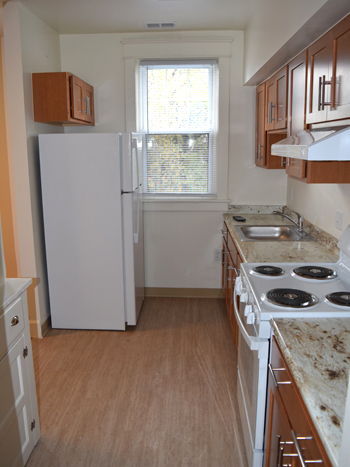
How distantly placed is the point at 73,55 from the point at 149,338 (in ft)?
9.29

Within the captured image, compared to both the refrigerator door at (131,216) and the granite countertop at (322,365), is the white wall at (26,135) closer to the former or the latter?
the refrigerator door at (131,216)

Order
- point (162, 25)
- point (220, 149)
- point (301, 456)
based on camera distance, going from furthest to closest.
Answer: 1. point (220, 149)
2. point (162, 25)
3. point (301, 456)

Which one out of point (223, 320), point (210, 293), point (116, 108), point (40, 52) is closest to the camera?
point (40, 52)

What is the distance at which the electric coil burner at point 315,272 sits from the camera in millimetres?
2170

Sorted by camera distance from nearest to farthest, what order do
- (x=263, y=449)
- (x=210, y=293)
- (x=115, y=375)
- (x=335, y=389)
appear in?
(x=335, y=389), (x=263, y=449), (x=115, y=375), (x=210, y=293)

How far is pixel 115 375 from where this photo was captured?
2.95 metres

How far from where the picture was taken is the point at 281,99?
9.59ft

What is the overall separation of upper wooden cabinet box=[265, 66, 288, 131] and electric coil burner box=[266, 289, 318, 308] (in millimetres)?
1386

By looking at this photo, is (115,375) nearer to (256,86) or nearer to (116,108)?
(116,108)

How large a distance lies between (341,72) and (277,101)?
1.31 m

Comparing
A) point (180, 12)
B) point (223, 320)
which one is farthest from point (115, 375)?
point (180, 12)

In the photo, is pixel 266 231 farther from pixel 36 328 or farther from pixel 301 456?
pixel 301 456

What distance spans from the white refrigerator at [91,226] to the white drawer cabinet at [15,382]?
4.61 ft

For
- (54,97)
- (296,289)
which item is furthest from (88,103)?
(296,289)
